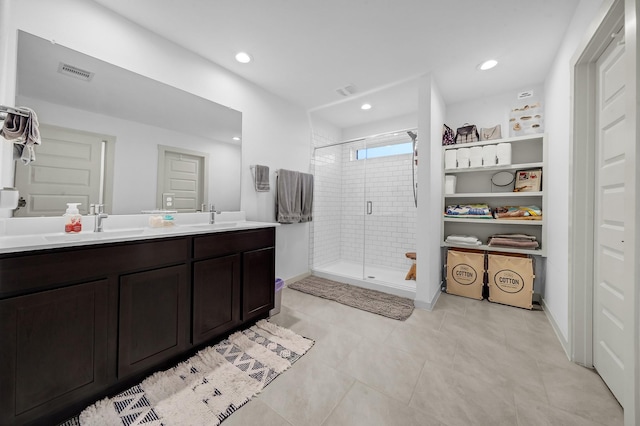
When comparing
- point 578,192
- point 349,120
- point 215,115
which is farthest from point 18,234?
point 349,120

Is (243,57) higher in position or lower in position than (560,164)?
higher

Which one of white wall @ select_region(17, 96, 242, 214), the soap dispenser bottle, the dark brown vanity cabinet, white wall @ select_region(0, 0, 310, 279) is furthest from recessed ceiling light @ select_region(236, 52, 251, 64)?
the soap dispenser bottle

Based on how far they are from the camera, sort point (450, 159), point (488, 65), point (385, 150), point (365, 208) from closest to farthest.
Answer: point (488, 65)
point (450, 159)
point (365, 208)
point (385, 150)

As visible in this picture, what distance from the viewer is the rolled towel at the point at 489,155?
2828mm

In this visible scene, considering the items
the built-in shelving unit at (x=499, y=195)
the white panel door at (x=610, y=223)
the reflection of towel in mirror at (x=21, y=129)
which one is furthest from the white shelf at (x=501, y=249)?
the reflection of towel in mirror at (x=21, y=129)

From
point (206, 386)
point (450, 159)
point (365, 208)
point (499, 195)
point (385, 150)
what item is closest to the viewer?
point (206, 386)

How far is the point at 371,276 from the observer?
355cm

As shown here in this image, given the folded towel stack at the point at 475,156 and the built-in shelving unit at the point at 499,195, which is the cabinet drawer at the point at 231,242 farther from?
the folded towel stack at the point at 475,156

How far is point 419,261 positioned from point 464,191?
1.40 m

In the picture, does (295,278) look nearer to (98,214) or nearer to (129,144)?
(98,214)

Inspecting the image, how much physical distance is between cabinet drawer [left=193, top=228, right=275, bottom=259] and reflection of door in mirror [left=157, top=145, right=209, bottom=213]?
0.61m

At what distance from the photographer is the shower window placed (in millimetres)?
3793

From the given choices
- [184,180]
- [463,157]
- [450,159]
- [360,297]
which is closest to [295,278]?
[360,297]

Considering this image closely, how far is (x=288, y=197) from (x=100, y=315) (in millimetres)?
2163
